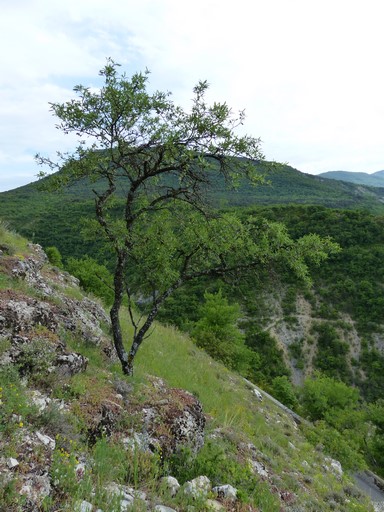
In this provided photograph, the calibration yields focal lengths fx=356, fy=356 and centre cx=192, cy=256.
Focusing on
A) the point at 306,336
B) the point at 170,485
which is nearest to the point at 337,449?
the point at 170,485

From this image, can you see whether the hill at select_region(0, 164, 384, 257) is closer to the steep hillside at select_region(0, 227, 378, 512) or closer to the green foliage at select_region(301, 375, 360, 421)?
the steep hillside at select_region(0, 227, 378, 512)

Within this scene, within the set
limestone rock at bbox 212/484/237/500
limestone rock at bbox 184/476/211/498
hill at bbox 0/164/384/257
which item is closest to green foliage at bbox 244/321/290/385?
hill at bbox 0/164/384/257

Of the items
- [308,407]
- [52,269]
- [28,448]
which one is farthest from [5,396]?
[308,407]

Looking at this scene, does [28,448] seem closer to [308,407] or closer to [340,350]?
[308,407]

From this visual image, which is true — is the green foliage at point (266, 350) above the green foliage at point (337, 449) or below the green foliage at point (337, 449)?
below

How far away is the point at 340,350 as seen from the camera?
174ft

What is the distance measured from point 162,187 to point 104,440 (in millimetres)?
5864

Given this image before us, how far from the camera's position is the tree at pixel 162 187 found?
771 cm

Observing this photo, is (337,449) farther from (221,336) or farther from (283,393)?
(283,393)

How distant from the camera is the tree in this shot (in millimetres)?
7715

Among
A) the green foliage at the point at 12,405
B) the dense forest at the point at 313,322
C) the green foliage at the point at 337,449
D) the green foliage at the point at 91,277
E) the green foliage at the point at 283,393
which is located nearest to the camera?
the green foliage at the point at 12,405

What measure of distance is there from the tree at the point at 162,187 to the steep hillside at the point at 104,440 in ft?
5.59

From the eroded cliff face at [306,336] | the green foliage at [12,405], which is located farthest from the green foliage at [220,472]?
the eroded cliff face at [306,336]

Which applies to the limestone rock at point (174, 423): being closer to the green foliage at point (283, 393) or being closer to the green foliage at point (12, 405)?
the green foliage at point (12, 405)
